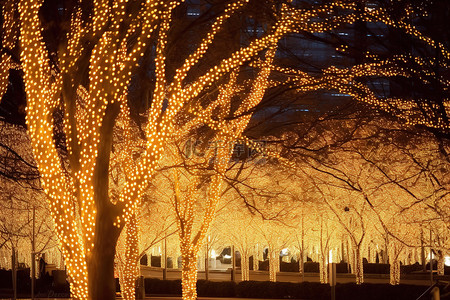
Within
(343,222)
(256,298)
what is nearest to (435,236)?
(343,222)

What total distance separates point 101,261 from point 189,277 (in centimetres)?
766

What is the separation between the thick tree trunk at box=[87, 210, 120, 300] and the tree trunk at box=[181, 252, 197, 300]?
7.41 metres

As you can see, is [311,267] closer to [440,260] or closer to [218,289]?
[440,260]

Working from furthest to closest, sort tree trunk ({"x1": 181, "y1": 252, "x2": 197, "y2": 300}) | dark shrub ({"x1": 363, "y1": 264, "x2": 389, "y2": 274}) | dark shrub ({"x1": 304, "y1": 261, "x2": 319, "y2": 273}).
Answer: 1. dark shrub ({"x1": 304, "y1": 261, "x2": 319, "y2": 273})
2. dark shrub ({"x1": 363, "y1": 264, "x2": 389, "y2": 274})
3. tree trunk ({"x1": 181, "y1": 252, "x2": 197, "y2": 300})

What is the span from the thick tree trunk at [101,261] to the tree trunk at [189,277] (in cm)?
741

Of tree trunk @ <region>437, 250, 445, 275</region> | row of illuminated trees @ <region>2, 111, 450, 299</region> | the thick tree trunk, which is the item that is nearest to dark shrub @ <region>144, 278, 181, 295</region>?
row of illuminated trees @ <region>2, 111, 450, 299</region>

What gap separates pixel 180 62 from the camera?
67.1ft

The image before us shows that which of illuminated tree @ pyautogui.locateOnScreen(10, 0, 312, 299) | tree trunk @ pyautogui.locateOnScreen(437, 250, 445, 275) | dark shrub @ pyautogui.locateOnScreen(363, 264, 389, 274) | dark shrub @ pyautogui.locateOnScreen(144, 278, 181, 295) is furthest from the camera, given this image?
dark shrub @ pyautogui.locateOnScreen(363, 264, 389, 274)

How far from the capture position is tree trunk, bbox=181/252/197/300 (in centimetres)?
1884

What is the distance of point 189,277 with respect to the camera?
61.9 feet

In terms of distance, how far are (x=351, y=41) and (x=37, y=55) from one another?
21.4ft

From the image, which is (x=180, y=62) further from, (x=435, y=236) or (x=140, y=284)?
(x=435, y=236)

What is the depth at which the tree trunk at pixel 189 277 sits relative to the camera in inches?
742

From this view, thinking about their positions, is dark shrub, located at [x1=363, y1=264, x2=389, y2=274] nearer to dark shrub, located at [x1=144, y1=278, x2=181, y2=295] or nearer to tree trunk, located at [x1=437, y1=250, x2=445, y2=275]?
tree trunk, located at [x1=437, y1=250, x2=445, y2=275]
